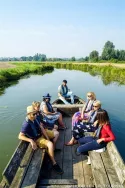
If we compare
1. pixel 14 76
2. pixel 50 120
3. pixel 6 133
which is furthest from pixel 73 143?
pixel 14 76

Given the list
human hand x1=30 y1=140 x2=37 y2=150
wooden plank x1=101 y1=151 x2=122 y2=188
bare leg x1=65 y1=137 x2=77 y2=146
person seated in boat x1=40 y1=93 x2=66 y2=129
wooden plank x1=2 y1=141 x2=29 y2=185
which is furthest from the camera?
person seated in boat x1=40 y1=93 x2=66 y2=129

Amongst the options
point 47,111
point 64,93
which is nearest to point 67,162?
point 47,111

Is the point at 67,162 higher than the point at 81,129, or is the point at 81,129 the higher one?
the point at 81,129

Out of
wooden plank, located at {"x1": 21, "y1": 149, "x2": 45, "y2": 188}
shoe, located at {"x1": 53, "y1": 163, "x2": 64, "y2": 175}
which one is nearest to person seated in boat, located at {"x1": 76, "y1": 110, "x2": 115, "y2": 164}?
shoe, located at {"x1": 53, "y1": 163, "x2": 64, "y2": 175}

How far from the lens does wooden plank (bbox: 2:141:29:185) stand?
136 inches

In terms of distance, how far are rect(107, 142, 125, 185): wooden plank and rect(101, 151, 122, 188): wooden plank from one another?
6 cm

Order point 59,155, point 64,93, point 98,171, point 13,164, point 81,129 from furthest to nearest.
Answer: point 64,93, point 81,129, point 59,155, point 98,171, point 13,164

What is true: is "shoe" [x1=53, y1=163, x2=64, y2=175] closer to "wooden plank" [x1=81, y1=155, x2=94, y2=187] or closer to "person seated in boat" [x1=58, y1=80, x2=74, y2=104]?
"wooden plank" [x1=81, y1=155, x2=94, y2=187]

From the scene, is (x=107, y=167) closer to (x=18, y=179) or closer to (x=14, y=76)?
(x=18, y=179)

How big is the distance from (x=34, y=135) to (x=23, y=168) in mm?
912

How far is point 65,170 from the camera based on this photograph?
4.59 m

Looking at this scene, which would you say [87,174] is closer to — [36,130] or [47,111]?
[36,130]

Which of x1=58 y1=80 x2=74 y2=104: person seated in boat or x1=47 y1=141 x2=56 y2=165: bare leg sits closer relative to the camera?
x1=47 y1=141 x2=56 y2=165: bare leg

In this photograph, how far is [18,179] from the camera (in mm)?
3668
